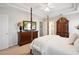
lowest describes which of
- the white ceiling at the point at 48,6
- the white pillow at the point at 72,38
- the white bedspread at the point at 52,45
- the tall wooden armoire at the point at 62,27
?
the white bedspread at the point at 52,45

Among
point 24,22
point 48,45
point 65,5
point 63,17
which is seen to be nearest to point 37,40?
point 48,45

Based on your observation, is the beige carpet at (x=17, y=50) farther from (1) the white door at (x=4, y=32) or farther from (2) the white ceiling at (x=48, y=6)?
(2) the white ceiling at (x=48, y=6)

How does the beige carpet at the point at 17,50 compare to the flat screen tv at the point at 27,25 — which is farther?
the flat screen tv at the point at 27,25

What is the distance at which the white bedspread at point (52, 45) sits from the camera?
2.01 m

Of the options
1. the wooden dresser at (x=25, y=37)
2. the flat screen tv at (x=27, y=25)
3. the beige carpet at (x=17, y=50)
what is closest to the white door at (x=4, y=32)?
the beige carpet at (x=17, y=50)

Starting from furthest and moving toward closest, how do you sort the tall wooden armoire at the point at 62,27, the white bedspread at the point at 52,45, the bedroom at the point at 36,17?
1. the tall wooden armoire at the point at 62,27
2. the bedroom at the point at 36,17
3. the white bedspread at the point at 52,45

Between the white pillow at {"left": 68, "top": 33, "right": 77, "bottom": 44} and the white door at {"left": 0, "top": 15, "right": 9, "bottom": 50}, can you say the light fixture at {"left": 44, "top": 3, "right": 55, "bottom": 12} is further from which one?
the white door at {"left": 0, "top": 15, "right": 9, "bottom": 50}

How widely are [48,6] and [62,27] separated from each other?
0.54 metres

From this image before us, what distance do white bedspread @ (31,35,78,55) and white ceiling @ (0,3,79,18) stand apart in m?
0.50

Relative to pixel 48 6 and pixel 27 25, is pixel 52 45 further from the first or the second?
pixel 48 6

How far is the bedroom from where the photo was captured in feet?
7.04

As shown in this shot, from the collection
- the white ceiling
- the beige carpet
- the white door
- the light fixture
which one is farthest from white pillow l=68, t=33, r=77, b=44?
Result: the white door

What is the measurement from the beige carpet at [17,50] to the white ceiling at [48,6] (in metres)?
0.76

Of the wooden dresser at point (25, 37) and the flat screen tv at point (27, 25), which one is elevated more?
the flat screen tv at point (27, 25)
